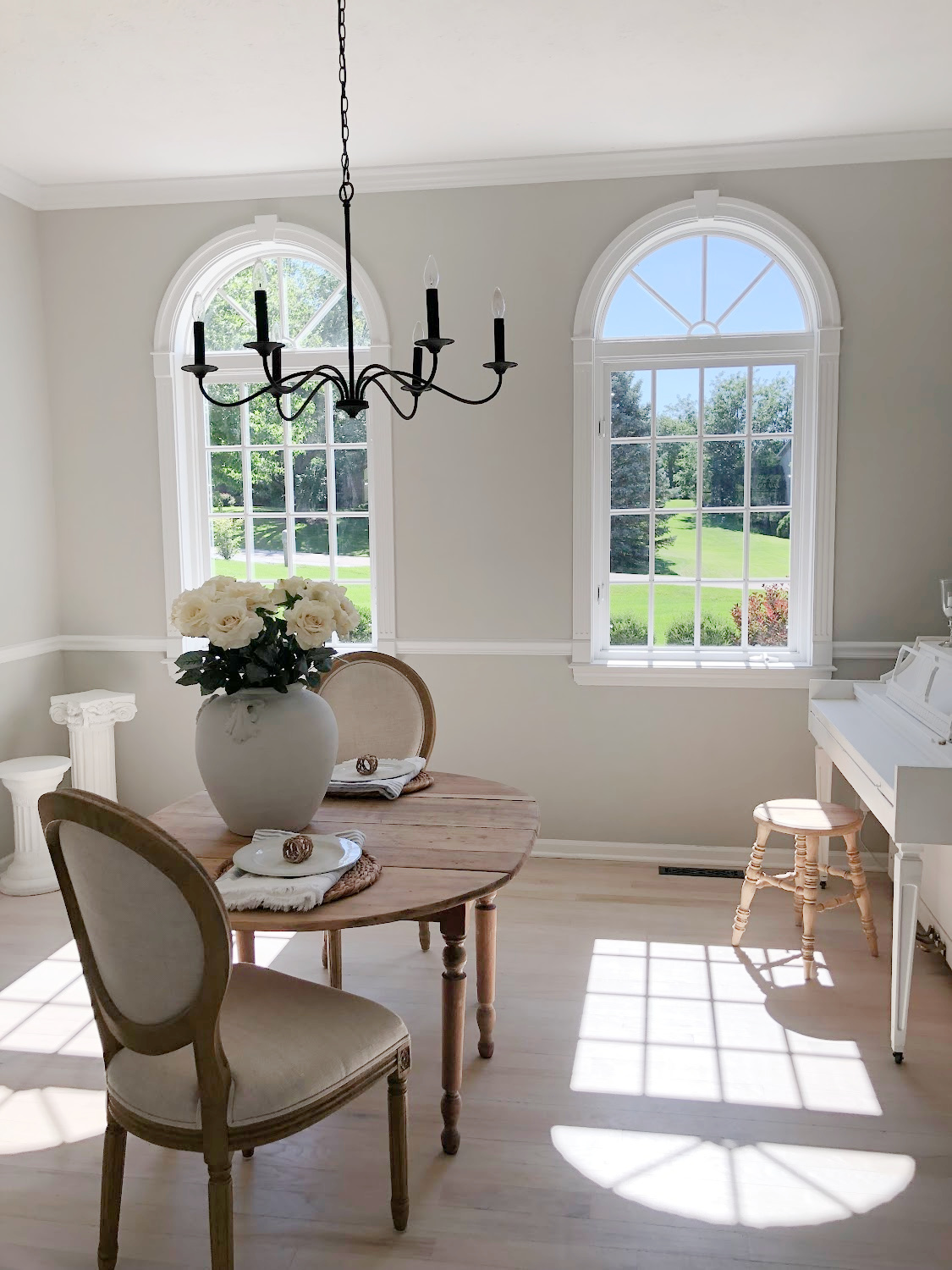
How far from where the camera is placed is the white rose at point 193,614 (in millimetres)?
1996

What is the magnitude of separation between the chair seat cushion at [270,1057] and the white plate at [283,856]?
0.25 metres

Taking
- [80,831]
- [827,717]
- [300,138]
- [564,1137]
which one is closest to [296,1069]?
[80,831]

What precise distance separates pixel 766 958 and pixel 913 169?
115 inches

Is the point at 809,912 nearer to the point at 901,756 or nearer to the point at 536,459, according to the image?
the point at 901,756

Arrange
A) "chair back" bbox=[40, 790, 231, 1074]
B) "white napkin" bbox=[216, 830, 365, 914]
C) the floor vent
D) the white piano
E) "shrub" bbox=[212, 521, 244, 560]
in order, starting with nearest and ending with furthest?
"chair back" bbox=[40, 790, 231, 1074], "white napkin" bbox=[216, 830, 365, 914], the white piano, the floor vent, "shrub" bbox=[212, 521, 244, 560]

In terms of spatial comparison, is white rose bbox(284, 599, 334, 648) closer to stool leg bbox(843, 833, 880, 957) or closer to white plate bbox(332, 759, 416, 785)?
white plate bbox(332, 759, 416, 785)

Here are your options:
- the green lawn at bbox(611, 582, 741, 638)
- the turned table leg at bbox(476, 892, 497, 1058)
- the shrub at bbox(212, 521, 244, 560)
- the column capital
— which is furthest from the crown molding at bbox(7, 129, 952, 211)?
the turned table leg at bbox(476, 892, 497, 1058)

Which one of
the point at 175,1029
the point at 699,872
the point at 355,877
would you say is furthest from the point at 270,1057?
the point at 699,872

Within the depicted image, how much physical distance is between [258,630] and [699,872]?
8.19ft

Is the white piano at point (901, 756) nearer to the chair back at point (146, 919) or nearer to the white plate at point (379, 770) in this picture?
the white plate at point (379, 770)

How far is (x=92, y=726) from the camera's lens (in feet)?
13.4

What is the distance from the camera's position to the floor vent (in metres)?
3.85

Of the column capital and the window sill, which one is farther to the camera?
the column capital

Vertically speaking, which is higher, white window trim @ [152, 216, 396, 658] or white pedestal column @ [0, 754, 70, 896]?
white window trim @ [152, 216, 396, 658]
